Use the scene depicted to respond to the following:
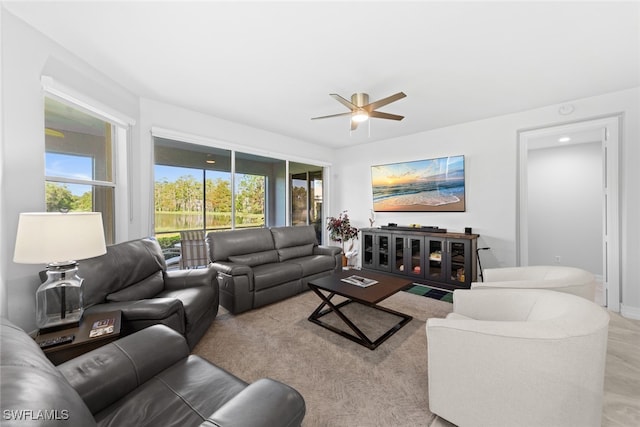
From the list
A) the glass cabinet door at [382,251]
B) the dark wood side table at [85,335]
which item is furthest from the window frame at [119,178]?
the glass cabinet door at [382,251]

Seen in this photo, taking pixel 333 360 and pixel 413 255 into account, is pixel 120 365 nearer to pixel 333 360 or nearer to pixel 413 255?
pixel 333 360

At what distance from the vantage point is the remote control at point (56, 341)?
138 centimetres

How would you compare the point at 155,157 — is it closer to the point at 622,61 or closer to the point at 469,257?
the point at 469,257

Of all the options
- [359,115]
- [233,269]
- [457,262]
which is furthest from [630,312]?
[233,269]

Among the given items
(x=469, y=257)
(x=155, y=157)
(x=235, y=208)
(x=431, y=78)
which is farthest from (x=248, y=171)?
(x=469, y=257)

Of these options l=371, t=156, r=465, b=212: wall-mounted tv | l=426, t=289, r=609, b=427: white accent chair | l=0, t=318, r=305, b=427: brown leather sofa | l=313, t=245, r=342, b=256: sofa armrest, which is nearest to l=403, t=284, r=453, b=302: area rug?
l=313, t=245, r=342, b=256: sofa armrest

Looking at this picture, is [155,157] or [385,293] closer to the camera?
[385,293]

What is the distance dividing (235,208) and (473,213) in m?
4.00

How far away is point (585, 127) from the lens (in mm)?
3158

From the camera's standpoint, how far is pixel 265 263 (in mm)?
3660

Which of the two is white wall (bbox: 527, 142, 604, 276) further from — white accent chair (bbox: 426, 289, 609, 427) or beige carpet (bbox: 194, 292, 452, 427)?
white accent chair (bbox: 426, 289, 609, 427)

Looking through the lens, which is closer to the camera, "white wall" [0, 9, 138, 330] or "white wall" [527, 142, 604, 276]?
"white wall" [0, 9, 138, 330]

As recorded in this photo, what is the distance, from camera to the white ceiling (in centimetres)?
173

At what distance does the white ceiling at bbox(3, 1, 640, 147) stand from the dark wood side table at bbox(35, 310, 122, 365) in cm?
215
